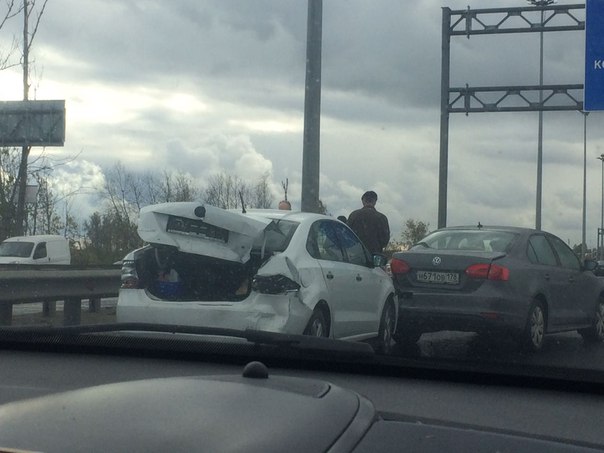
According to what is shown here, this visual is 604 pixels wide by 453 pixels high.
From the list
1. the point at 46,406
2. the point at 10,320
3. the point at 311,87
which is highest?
the point at 311,87

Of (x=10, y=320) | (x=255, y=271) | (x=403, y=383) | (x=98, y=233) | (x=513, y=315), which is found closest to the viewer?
(x=403, y=383)

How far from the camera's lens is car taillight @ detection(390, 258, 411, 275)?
33.6ft

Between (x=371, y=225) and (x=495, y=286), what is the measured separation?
145 inches

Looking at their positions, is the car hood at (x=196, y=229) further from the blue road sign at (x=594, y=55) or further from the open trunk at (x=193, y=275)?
the blue road sign at (x=594, y=55)

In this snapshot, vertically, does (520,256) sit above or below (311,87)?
below

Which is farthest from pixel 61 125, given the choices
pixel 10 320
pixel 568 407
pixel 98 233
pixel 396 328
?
pixel 568 407

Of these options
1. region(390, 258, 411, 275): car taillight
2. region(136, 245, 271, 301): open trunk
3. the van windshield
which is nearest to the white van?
the van windshield

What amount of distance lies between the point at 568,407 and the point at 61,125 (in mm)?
18967

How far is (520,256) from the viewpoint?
991 centimetres

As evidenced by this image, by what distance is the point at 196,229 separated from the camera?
7488 millimetres

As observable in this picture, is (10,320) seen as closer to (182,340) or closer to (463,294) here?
(463,294)

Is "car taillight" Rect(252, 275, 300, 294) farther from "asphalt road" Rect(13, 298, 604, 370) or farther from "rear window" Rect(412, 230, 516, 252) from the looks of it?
"rear window" Rect(412, 230, 516, 252)

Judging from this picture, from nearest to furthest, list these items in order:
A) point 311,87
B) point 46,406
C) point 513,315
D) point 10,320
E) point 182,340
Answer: point 46,406
point 182,340
point 513,315
point 10,320
point 311,87

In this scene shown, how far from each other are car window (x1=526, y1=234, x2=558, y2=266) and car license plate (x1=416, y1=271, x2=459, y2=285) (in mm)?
917
